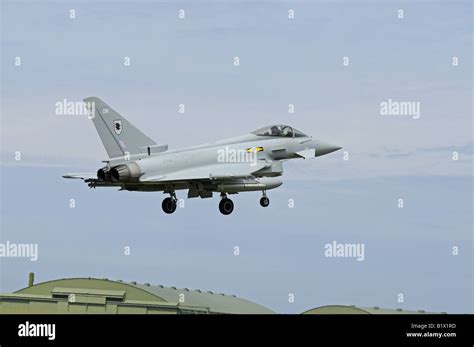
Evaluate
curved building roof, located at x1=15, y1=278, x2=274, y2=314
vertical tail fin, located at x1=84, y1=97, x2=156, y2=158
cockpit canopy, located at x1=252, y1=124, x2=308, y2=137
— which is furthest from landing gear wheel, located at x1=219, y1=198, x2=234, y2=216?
curved building roof, located at x1=15, y1=278, x2=274, y2=314

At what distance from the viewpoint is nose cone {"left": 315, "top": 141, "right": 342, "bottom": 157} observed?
63906mm

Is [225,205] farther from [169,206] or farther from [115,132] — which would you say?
[115,132]

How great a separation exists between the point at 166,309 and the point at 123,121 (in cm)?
967

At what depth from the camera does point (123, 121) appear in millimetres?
57938

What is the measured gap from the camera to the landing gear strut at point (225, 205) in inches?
2378

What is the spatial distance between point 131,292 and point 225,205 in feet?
23.9

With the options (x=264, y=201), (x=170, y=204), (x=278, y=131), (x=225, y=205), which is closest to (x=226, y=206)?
(x=225, y=205)

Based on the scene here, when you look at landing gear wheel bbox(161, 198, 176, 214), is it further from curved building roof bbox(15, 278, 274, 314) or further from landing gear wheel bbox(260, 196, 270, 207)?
curved building roof bbox(15, 278, 274, 314)

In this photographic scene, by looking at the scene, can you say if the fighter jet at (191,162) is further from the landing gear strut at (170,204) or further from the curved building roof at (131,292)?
the curved building roof at (131,292)

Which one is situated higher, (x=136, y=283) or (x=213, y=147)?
(x=213, y=147)

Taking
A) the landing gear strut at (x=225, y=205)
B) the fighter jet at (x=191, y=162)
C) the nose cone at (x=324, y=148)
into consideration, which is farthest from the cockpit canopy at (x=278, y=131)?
the landing gear strut at (x=225, y=205)
